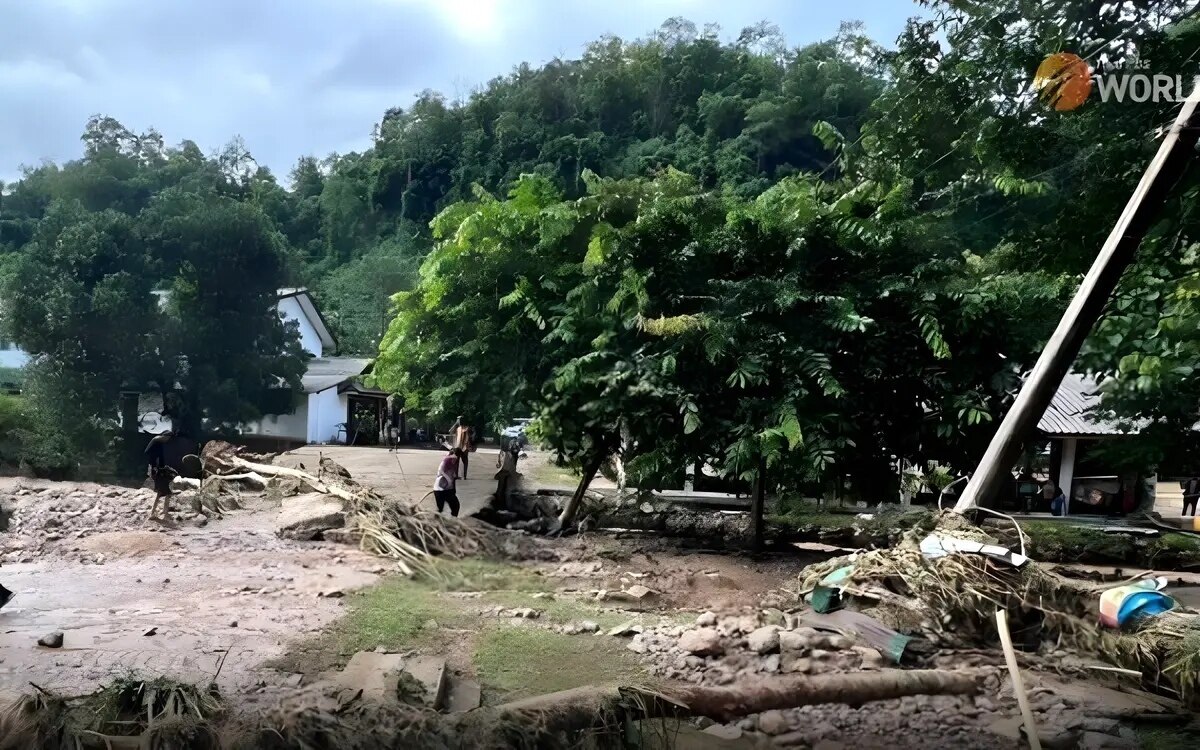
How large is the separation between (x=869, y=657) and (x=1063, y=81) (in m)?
2.08

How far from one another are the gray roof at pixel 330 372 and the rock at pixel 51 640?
1.00 metres

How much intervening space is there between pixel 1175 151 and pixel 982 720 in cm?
205

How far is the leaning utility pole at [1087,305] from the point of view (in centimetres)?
295

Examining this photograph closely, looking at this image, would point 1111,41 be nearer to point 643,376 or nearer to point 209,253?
point 643,376

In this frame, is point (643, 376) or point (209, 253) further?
point (643, 376)

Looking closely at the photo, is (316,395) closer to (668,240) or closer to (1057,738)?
(668,240)

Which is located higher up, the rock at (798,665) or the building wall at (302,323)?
the building wall at (302,323)

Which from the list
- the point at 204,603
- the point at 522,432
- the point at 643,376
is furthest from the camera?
the point at 643,376

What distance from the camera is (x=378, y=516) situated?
15.2 feet

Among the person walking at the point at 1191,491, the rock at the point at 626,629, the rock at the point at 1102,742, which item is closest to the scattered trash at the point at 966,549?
the rock at the point at 1102,742

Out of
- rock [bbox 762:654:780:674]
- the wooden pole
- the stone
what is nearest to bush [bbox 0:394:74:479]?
the stone

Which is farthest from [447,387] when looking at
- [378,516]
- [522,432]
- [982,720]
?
[982,720]

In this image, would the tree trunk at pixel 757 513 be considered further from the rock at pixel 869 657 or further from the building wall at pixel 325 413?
the building wall at pixel 325 413

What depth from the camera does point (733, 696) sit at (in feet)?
8.07
